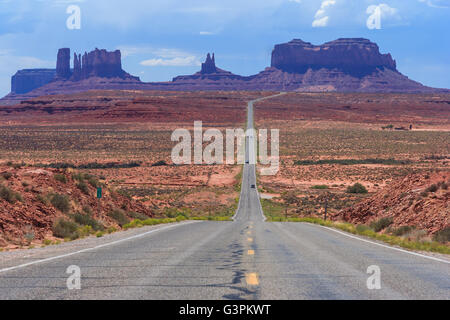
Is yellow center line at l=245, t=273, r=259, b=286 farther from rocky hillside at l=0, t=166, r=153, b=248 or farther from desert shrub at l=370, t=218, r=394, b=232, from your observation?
desert shrub at l=370, t=218, r=394, b=232

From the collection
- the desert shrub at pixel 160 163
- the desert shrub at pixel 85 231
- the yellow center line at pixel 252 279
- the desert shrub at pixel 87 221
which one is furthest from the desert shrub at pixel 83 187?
the desert shrub at pixel 160 163

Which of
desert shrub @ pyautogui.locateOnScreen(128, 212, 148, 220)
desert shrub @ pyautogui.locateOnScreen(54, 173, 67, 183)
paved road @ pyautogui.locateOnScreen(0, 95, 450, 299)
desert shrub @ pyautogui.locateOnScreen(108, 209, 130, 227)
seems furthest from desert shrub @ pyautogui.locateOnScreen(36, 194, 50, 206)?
desert shrub @ pyautogui.locateOnScreen(128, 212, 148, 220)

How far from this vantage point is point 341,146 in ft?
313

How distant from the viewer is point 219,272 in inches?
327

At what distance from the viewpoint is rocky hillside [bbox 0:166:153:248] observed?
47.7ft

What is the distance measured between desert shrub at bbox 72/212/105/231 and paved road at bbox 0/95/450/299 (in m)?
5.90

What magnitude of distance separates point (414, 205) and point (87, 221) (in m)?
12.4

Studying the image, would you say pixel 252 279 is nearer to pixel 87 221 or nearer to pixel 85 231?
pixel 85 231

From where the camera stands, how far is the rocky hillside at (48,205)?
572 inches

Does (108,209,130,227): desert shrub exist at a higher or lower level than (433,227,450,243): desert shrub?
lower

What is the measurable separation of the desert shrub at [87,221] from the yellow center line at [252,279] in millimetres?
11523

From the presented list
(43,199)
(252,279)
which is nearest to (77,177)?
(43,199)

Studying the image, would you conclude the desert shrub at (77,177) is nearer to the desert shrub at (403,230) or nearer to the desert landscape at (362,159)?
the desert landscape at (362,159)

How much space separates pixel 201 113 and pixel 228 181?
82476 mm
